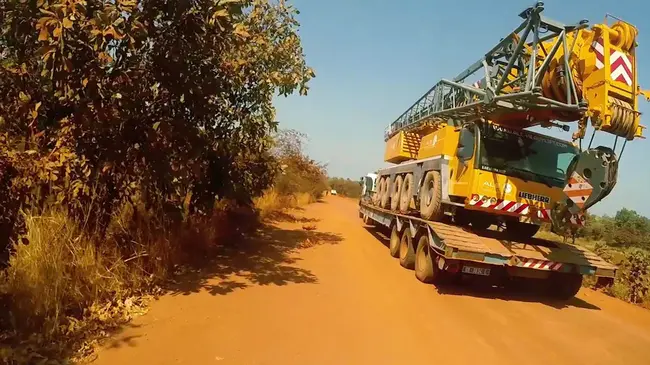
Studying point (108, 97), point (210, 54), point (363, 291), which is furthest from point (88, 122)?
point (363, 291)

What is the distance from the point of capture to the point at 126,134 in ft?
20.7

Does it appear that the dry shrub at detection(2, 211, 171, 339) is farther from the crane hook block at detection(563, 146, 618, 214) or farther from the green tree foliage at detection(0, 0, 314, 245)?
the crane hook block at detection(563, 146, 618, 214)

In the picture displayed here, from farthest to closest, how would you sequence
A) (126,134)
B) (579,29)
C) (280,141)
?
(280,141), (579,29), (126,134)

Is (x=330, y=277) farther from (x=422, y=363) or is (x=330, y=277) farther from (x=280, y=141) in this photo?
(x=280, y=141)

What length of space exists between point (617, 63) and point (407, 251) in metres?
4.92

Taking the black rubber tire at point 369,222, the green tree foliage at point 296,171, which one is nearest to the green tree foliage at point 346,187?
the green tree foliage at point 296,171

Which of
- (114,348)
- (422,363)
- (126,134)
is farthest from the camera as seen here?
(126,134)

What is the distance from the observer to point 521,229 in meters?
9.80

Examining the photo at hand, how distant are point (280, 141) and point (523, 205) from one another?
1998cm

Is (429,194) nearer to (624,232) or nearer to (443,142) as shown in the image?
(443,142)

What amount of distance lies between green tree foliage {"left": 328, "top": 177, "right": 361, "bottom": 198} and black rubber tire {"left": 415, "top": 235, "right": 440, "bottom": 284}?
53.6 meters

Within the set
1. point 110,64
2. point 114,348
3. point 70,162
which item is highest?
point 110,64

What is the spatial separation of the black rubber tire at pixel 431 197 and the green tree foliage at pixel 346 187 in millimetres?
52494

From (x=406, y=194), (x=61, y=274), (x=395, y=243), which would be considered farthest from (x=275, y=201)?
(x=61, y=274)
